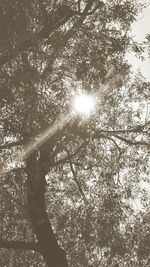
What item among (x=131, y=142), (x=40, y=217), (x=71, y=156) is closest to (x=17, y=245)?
(x=40, y=217)

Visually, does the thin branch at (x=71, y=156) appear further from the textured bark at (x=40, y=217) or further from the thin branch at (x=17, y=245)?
the thin branch at (x=17, y=245)

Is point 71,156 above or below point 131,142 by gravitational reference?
below

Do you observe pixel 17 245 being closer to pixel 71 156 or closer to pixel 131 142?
pixel 71 156

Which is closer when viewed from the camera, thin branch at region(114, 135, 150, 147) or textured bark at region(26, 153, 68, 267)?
textured bark at region(26, 153, 68, 267)

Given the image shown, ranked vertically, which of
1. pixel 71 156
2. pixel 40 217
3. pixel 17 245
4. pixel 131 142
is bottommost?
pixel 17 245

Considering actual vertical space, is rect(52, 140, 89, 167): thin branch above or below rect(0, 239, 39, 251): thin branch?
above

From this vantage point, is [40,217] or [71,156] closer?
→ [40,217]

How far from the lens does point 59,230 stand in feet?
56.8

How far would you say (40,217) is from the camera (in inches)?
588

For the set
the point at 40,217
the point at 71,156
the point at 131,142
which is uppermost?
the point at 131,142

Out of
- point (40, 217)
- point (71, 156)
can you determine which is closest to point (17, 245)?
point (40, 217)

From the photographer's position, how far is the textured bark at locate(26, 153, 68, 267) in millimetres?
14273

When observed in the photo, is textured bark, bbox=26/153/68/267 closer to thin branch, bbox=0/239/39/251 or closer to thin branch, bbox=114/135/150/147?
thin branch, bbox=0/239/39/251

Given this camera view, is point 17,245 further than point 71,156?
No
